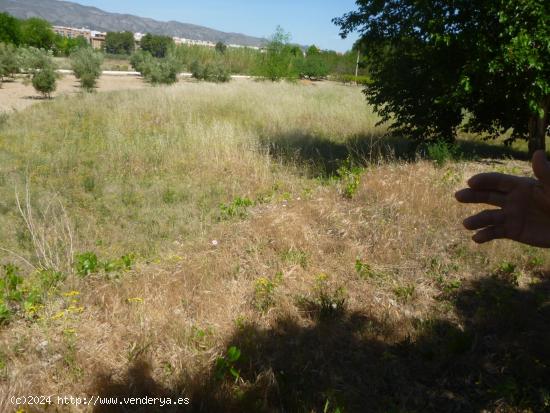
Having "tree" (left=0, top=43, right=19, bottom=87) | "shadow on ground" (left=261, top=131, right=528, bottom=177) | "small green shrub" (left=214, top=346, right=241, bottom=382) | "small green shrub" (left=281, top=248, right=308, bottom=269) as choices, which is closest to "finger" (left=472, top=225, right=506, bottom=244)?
"small green shrub" (left=214, top=346, right=241, bottom=382)

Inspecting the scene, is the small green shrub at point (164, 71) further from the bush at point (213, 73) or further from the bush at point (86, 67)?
the bush at point (213, 73)

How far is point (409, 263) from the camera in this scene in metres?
4.24

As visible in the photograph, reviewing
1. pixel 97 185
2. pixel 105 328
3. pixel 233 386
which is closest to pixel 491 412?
pixel 233 386

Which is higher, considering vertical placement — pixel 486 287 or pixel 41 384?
pixel 486 287

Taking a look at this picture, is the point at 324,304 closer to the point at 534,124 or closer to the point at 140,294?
the point at 140,294

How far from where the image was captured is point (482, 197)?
2117mm

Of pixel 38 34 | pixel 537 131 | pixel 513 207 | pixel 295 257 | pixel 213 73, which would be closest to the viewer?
pixel 513 207

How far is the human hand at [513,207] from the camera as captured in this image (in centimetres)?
193

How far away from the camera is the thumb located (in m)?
1.67

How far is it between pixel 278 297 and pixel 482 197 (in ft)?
6.45

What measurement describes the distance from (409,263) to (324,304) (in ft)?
4.17

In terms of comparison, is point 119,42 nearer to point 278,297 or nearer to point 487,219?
point 278,297

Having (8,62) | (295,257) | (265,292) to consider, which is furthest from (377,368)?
(8,62)

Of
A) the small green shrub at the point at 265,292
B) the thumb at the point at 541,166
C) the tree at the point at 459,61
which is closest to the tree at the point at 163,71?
the tree at the point at 459,61
